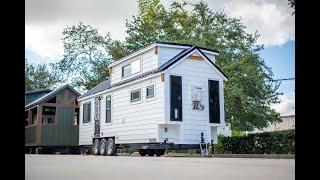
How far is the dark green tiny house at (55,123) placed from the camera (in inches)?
650

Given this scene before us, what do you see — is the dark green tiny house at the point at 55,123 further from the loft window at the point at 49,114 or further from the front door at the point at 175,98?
the front door at the point at 175,98

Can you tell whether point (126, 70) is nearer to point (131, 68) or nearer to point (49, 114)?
point (131, 68)

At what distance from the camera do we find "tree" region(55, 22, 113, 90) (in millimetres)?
16219

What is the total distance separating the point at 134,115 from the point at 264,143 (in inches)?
143

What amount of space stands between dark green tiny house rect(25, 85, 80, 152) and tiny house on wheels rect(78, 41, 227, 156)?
347 centimetres

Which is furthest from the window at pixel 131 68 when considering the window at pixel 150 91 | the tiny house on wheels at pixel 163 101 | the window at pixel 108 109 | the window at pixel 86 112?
the window at pixel 86 112

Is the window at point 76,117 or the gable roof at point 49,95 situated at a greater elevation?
the gable roof at point 49,95

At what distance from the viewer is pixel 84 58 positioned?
1636 centimetres

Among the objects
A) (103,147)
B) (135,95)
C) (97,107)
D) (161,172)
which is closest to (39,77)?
(97,107)

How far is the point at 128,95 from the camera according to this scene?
1243 cm

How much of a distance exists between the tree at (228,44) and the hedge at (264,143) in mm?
3168

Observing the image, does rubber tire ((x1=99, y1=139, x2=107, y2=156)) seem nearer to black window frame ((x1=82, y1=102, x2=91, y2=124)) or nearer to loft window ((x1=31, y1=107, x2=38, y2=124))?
black window frame ((x1=82, y1=102, x2=91, y2=124))

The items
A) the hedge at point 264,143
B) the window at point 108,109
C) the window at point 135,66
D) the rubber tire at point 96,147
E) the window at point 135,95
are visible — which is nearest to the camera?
the hedge at point 264,143
